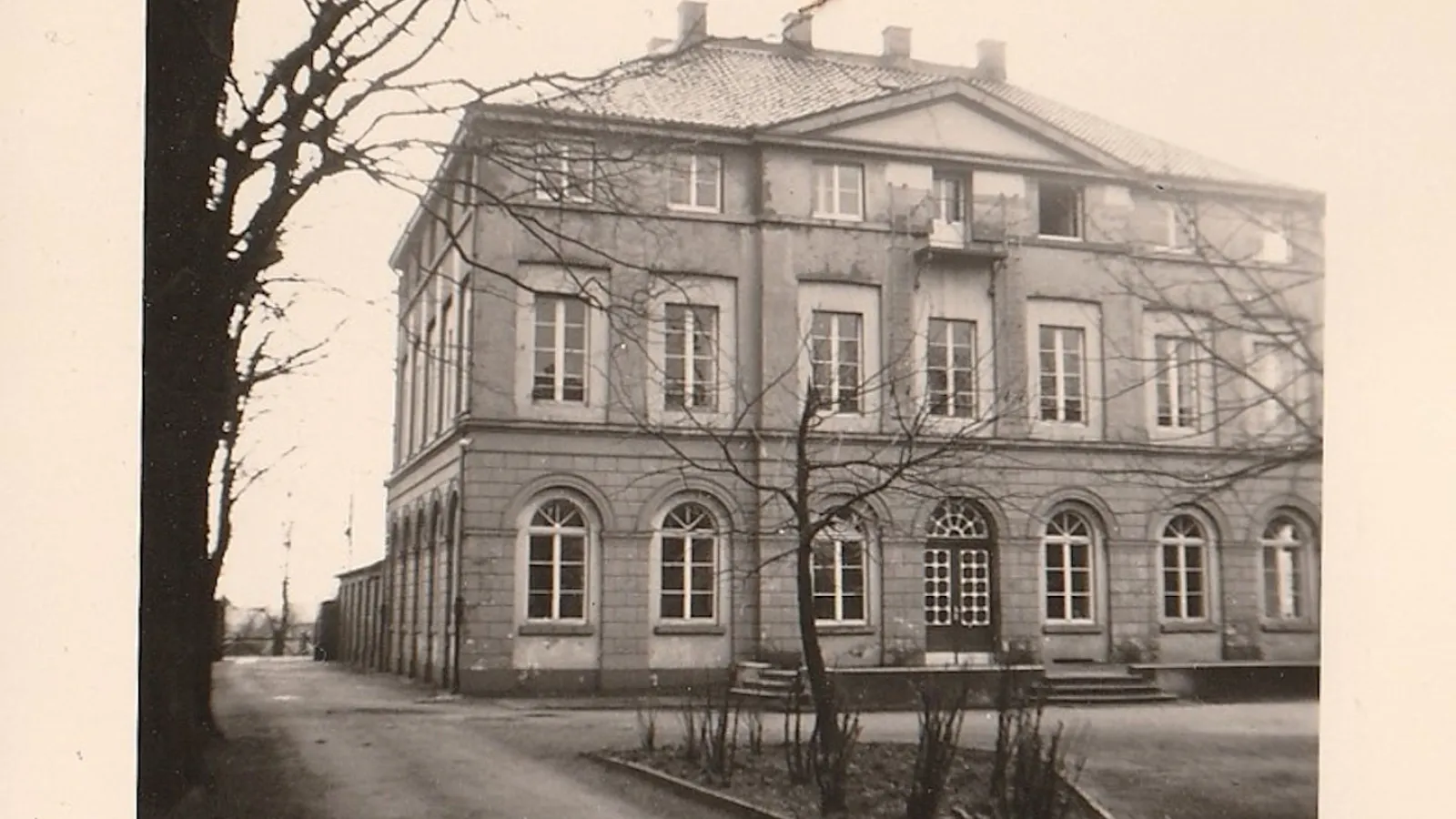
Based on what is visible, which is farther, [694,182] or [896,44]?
[896,44]

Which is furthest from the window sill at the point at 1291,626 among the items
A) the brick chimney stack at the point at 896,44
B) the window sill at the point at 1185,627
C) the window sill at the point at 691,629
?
the brick chimney stack at the point at 896,44

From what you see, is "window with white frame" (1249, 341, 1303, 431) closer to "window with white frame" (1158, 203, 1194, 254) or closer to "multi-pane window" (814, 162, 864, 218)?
"window with white frame" (1158, 203, 1194, 254)

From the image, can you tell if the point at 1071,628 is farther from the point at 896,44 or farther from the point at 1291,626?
the point at 896,44

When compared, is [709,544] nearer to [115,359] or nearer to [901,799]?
[901,799]

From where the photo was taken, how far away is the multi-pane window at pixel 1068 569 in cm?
423

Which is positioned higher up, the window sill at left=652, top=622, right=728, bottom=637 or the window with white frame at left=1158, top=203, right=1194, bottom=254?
the window with white frame at left=1158, top=203, right=1194, bottom=254

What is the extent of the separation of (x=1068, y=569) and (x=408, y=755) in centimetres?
213

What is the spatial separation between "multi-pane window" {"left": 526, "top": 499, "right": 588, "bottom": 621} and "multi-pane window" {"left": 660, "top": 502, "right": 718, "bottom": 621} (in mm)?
246

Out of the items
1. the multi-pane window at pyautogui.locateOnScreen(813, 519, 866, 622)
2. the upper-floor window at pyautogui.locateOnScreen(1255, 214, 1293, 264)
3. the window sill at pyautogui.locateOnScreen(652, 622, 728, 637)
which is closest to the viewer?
the window sill at pyautogui.locateOnScreen(652, 622, 728, 637)

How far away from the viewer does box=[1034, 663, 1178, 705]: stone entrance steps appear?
4164mm

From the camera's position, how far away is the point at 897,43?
172 inches

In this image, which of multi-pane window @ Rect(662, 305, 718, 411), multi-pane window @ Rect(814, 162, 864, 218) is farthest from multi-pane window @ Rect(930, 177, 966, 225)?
multi-pane window @ Rect(662, 305, 718, 411)

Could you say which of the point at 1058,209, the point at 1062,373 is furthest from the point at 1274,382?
the point at 1058,209

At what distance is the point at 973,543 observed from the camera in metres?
4.10
